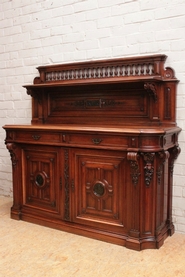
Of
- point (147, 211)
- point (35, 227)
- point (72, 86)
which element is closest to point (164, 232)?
point (147, 211)

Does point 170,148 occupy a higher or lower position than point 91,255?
higher

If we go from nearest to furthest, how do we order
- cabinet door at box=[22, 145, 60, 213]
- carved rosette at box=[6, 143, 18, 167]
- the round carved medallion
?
the round carved medallion, cabinet door at box=[22, 145, 60, 213], carved rosette at box=[6, 143, 18, 167]

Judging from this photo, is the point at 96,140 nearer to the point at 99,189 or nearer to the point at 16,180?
the point at 99,189

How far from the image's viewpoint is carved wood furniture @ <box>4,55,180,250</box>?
224cm

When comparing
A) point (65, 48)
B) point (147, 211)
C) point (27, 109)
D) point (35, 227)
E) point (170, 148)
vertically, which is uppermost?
point (65, 48)

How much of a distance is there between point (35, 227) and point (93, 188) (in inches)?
28.1

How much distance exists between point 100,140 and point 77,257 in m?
0.87

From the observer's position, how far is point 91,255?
2.18 meters

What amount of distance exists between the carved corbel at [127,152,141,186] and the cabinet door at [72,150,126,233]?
0.31ft

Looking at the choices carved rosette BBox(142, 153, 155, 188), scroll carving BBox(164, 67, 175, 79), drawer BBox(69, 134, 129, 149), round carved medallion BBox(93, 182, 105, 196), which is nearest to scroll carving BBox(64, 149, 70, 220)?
drawer BBox(69, 134, 129, 149)

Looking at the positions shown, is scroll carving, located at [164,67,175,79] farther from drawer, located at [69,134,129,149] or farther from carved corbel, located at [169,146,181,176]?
drawer, located at [69,134,129,149]

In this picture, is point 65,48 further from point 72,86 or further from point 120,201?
point 120,201

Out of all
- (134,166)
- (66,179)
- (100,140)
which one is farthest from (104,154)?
(66,179)

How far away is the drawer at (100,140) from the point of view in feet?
7.30
